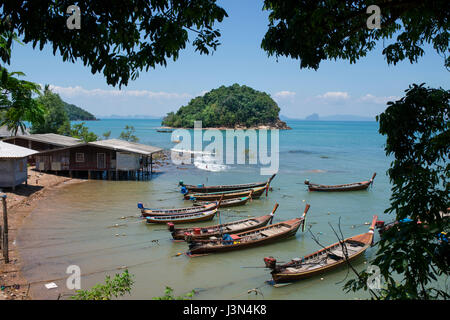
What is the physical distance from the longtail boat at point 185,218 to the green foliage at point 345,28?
13259mm

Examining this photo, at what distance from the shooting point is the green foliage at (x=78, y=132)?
36.8m

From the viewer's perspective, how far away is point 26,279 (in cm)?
1074

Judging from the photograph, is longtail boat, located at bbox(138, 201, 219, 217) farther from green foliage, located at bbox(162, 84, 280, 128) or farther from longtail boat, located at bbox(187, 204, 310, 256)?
green foliage, located at bbox(162, 84, 280, 128)

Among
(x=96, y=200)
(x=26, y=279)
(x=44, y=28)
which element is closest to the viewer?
(x=44, y=28)

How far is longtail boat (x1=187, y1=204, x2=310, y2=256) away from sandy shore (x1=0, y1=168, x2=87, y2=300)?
5.84m

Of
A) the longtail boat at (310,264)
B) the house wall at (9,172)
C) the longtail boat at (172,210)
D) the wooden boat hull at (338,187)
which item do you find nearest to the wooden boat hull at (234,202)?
the longtail boat at (172,210)

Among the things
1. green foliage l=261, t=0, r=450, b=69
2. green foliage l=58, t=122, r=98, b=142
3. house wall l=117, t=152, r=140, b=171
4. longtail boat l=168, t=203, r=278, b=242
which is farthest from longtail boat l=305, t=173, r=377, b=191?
green foliage l=58, t=122, r=98, b=142

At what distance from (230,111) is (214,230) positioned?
343ft

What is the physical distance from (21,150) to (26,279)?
12720mm

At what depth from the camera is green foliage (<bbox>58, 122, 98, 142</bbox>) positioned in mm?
36781

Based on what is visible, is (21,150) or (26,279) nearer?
(26,279)
